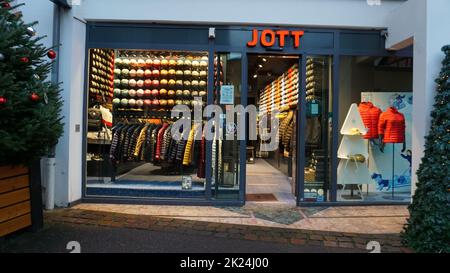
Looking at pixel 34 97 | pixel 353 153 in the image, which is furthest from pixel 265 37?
pixel 34 97

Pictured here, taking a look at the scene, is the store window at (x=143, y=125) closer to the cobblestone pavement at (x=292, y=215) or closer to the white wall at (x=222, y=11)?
the cobblestone pavement at (x=292, y=215)

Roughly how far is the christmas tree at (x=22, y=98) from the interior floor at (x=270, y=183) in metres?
4.20

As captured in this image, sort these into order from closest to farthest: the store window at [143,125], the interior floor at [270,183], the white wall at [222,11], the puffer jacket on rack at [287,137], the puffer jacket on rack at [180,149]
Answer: the white wall at [222,11] → the store window at [143,125] → the puffer jacket on rack at [180,149] → the interior floor at [270,183] → the puffer jacket on rack at [287,137]

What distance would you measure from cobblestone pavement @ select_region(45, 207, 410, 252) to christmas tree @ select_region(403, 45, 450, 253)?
28 centimetres

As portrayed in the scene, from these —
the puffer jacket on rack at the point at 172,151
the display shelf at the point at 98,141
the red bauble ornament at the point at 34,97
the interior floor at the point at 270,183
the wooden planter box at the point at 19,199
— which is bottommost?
the interior floor at the point at 270,183

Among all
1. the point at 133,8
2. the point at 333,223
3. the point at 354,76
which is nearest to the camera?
the point at 333,223

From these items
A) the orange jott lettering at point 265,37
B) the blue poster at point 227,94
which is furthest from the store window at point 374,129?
the blue poster at point 227,94

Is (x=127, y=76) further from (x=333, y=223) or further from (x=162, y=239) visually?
(x=333, y=223)

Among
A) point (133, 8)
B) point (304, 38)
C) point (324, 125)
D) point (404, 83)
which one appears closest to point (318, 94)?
point (324, 125)

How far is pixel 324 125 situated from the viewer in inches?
255

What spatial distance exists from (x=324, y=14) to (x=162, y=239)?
442 centimetres

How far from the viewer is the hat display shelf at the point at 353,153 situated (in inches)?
260

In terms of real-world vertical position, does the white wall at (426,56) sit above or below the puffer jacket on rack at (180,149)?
above

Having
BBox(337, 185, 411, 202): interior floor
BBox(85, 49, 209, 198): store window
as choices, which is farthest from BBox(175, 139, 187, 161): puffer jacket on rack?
BBox(337, 185, 411, 202): interior floor
